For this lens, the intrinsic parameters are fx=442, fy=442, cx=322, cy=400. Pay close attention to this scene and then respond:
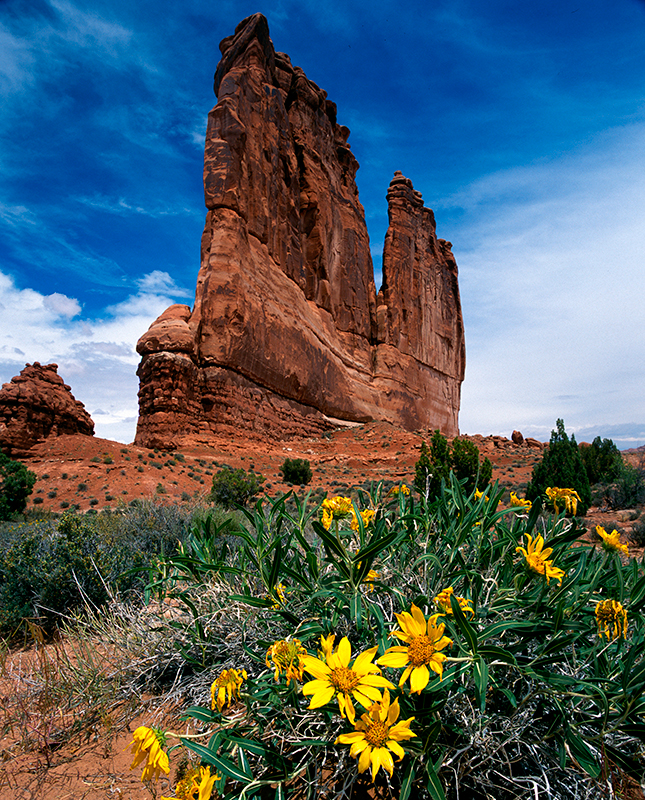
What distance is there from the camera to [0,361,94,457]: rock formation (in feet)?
44.8

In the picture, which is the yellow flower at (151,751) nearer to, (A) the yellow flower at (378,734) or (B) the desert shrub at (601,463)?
(A) the yellow flower at (378,734)

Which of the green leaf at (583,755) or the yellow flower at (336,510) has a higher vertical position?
the yellow flower at (336,510)

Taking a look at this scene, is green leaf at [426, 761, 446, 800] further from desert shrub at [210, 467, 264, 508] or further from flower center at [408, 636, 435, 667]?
desert shrub at [210, 467, 264, 508]

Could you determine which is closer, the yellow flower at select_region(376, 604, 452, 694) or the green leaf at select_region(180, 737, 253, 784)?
the yellow flower at select_region(376, 604, 452, 694)

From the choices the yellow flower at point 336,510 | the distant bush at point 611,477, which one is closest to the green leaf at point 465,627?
the yellow flower at point 336,510

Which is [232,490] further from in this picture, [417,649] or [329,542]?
[417,649]

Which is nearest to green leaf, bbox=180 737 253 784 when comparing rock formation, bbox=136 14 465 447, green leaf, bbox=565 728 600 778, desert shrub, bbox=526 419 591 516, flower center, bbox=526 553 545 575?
green leaf, bbox=565 728 600 778

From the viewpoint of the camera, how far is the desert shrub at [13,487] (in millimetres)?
9312

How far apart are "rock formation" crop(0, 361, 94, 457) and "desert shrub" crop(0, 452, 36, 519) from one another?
3.44 metres

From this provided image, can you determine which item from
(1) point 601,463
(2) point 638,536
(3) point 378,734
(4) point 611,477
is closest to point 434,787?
(3) point 378,734

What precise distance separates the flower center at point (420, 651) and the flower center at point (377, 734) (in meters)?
0.16

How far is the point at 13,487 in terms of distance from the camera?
9820 mm

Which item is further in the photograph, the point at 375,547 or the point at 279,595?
the point at 279,595

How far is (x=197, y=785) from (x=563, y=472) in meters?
9.66
